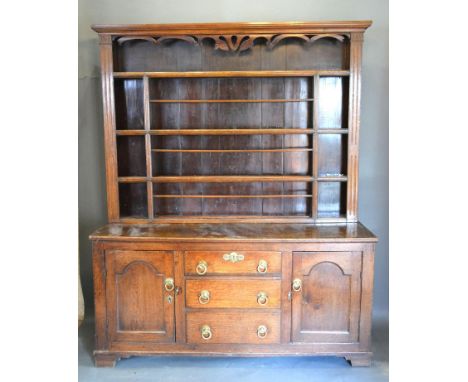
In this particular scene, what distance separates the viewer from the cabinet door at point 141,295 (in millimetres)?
2041

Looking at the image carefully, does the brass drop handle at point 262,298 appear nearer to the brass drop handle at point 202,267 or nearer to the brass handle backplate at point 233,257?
the brass handle backplate at point 233,257

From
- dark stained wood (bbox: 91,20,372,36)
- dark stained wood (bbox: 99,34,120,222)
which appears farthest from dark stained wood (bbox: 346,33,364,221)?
dark stained wood (bbox: 99,34,120,222)

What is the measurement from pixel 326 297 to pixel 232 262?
556 mm

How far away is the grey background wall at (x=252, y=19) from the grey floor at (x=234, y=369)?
0.63 metres

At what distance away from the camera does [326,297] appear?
203 centimetres

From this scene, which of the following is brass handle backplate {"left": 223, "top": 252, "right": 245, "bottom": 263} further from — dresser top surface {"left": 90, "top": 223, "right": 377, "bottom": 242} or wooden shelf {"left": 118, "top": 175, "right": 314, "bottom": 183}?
wooden shelf {"left": 118, "top": 175, "right": 314, "bottom": 183}

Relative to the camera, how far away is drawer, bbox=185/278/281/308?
202cm

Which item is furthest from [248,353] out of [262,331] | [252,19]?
[252,19]

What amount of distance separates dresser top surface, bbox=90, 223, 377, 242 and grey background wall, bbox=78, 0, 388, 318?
51 centimetres

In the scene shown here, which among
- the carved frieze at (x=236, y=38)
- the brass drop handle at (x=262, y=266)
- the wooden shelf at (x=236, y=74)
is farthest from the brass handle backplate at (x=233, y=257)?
the carved frieze at (x=236, y=38)

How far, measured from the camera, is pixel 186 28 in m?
2.15
